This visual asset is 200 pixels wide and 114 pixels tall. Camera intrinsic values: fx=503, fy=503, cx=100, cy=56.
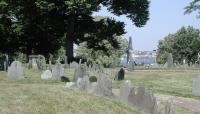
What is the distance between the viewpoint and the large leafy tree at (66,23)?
53.4 metres

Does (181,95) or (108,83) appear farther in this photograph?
(181,95)

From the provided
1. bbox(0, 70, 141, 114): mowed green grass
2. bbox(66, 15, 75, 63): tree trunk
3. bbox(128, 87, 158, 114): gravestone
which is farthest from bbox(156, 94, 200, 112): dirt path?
bbox(66, 15, 75, 63): tree trunk

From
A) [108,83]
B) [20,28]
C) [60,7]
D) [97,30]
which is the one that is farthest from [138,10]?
[108,83]

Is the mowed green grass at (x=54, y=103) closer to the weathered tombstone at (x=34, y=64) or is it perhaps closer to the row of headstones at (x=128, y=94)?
the row of headstones at (x=128, y=94)

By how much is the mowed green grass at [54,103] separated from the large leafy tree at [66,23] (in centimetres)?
3493

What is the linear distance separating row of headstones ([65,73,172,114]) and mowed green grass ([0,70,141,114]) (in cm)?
36

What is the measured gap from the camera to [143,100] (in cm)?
1488

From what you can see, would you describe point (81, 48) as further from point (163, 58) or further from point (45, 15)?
point (45, 15)

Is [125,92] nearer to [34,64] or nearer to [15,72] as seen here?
[15,72]

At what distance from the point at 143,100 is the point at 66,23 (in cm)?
4173

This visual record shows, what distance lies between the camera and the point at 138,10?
5603 centimetres

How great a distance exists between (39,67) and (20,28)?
2174 centimetres

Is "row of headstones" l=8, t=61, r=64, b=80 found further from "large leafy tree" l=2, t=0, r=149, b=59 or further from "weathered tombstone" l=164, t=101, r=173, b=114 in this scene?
"large leafy tree" l=2, t=0, r=149, b=59

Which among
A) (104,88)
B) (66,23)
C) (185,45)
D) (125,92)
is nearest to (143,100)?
(125,92)
